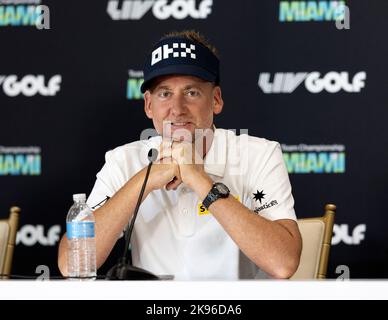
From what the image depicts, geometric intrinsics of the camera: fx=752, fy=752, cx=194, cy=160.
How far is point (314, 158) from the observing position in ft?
11.5

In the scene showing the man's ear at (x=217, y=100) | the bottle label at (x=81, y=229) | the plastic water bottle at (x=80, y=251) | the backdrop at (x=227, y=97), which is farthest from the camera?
the backdrop at (x=227, y=97)

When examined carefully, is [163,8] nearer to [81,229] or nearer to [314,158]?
[314,158]

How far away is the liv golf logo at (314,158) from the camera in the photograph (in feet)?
11.4

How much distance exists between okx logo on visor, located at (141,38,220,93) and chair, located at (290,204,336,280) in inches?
26.4

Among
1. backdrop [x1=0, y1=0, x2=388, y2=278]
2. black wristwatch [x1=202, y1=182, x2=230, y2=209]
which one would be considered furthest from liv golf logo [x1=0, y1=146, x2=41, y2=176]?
black wristwatch [x1=202, y1=182, x2=230, y2=209]

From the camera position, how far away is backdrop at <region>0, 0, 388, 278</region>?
348 cm

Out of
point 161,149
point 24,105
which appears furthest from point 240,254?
point 24,105

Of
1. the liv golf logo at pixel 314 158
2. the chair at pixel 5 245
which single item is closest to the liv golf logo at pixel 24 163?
the chair at pixel 5 245

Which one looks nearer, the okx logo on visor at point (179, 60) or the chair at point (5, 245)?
the okx logo on visor at point (179, 60)

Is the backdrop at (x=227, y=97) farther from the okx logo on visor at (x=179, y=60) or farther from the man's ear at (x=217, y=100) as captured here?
the okx logo on visor at (x=179, y=60)

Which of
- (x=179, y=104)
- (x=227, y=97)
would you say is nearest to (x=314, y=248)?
(x=179, y=104)

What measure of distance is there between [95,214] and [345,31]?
182 cm

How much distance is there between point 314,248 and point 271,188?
0.39m

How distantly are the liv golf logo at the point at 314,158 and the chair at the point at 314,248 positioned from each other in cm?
90
